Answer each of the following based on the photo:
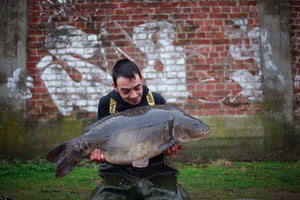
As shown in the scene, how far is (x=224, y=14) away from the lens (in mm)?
5773

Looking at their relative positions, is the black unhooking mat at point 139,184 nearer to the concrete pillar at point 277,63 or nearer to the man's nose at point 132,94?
the man's nose at point 132,94

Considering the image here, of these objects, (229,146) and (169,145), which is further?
(229,146)

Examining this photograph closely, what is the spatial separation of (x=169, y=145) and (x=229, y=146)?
12.2 feet

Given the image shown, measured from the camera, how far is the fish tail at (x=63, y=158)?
90.6 inches

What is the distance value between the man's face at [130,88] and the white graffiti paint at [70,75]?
3182 mm

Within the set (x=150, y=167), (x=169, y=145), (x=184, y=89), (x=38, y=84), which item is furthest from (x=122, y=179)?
(x=38, y=84)

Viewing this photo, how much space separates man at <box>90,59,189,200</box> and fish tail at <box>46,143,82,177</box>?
164 mm

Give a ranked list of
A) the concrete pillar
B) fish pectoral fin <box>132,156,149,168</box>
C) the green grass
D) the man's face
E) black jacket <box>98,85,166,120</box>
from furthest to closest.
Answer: the concrete pillar → the green grass → black jacket <box>98,85,166,120</box> → the man's face → fish pectoral fin <box>132,156,149,168</box>

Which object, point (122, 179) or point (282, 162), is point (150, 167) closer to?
point (122, 179)

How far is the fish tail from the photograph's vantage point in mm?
2301

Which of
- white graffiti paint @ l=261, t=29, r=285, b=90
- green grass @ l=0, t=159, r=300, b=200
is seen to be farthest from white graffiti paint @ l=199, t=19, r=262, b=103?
green grass @ l=0, t=159, r=300, b=200

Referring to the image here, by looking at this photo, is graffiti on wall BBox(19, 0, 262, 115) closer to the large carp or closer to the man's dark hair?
the man's dark hair

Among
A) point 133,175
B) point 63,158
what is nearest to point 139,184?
point 133,175

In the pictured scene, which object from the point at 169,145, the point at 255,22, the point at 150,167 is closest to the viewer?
the point at 169,145
